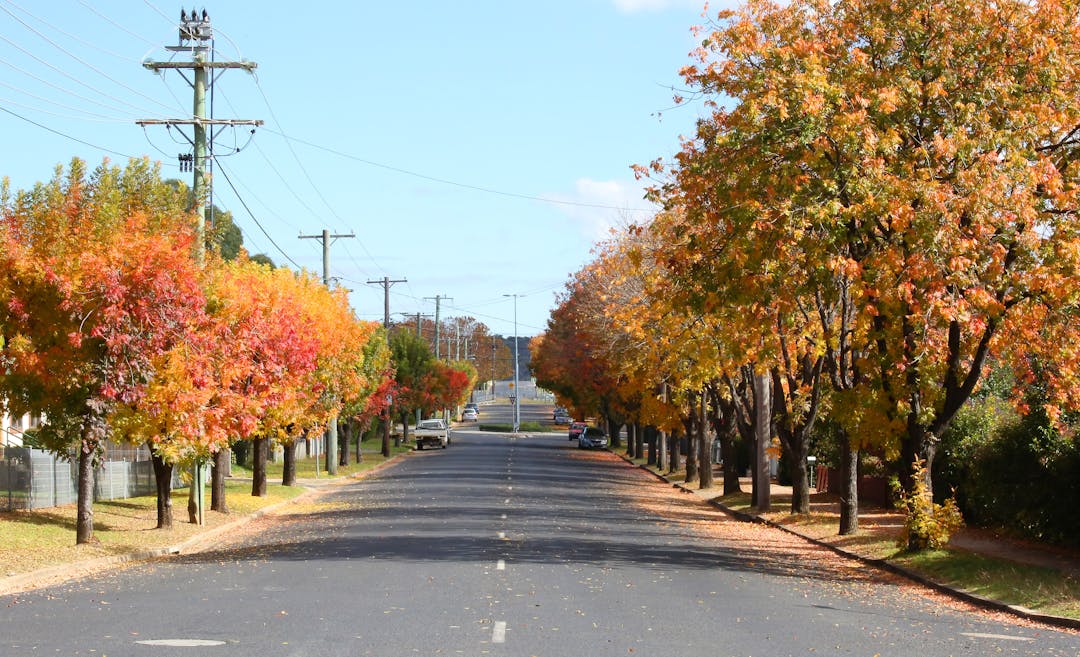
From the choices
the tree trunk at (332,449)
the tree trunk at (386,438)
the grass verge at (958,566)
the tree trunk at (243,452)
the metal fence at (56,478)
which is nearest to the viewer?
the grass verge at (958,566)

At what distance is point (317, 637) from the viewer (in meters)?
12.3

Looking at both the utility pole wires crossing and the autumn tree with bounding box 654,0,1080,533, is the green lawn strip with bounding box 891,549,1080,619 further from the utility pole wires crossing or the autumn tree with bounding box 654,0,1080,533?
the utility pole wires crossing

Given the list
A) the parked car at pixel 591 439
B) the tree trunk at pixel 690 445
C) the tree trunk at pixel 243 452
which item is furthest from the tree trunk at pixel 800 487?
the parked car at pixel 591 439

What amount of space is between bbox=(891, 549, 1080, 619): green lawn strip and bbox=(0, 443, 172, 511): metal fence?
1610 centimetres

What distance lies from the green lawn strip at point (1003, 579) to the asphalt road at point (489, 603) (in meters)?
0.90

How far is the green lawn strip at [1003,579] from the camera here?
53.1 ft

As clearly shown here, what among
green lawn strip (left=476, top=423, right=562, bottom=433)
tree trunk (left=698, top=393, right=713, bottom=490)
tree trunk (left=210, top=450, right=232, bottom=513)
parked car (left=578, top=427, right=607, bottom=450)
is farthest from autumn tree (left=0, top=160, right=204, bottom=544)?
green lawn strip (left=476, top=423, right=562, bottom=433)

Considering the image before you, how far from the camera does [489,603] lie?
15.0 m

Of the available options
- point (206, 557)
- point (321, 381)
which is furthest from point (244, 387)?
point (321, 381)

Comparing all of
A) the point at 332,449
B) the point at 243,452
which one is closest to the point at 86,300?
the point at 332,449

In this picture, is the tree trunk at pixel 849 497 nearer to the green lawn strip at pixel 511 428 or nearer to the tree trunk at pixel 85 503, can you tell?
the tree trunk at pixel 85 503

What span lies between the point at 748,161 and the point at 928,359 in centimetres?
448

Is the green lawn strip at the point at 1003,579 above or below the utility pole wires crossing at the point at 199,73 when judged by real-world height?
below

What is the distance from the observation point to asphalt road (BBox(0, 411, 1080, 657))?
12.2 m
